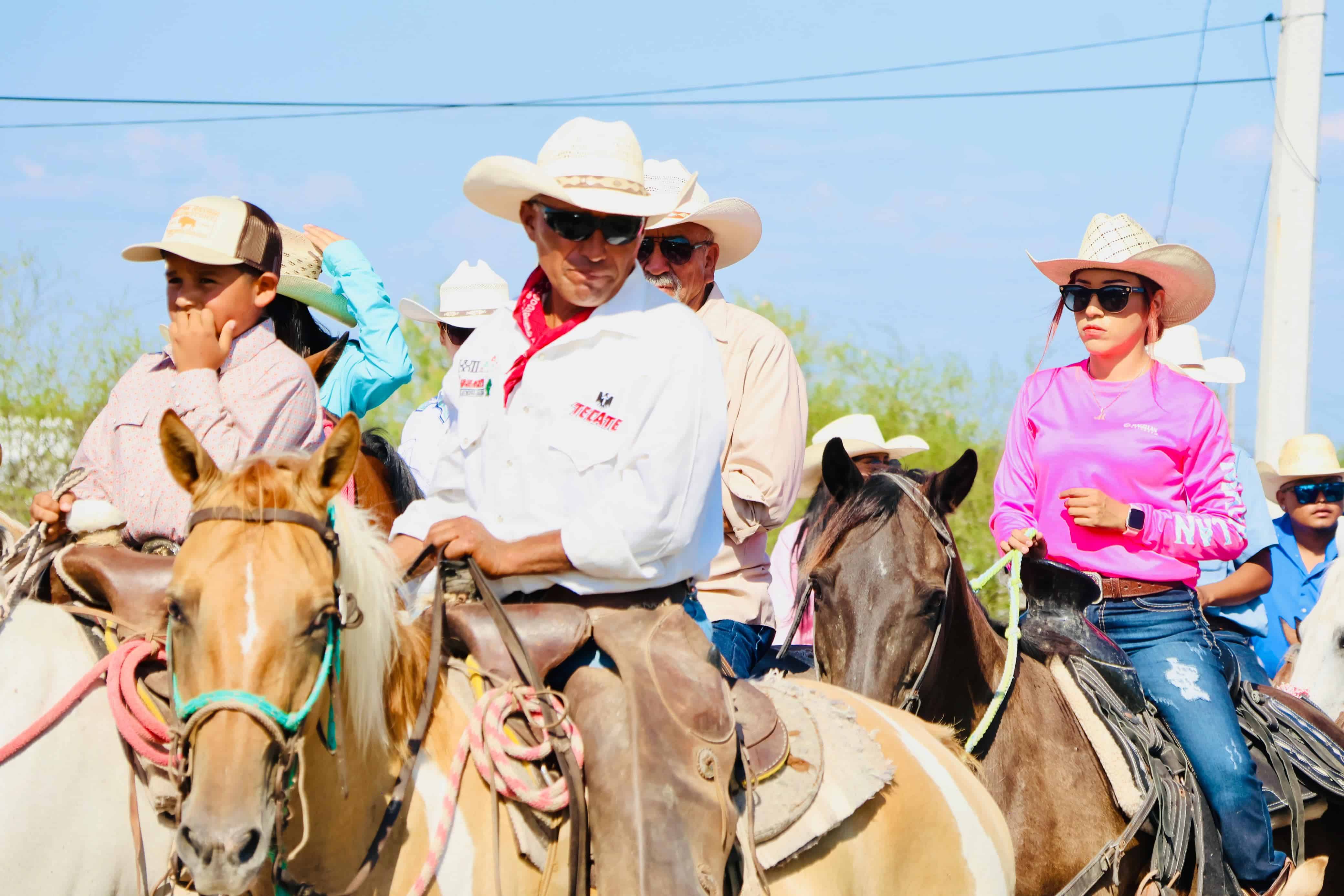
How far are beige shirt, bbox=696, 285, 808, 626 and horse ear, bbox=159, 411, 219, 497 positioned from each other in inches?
95.9

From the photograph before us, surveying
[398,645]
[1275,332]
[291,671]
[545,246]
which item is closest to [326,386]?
[545,246]

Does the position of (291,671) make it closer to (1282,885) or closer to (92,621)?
(92,621)

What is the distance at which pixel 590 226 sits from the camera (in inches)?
136

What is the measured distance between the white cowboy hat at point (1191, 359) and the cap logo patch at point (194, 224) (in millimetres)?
6680

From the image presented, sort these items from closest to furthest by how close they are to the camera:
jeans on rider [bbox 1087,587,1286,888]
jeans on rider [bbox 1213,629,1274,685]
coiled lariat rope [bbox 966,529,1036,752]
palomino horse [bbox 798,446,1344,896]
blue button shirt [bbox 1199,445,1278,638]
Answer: palomino horse [bbox 798,446,1344,896]
coiled lariat rope [bbox 966,529,1036,752]
jeans on rider [bbox 1087,587,1286,888]
jeans on rider [bbox 1213,629,1274,685]
blue button shirt [bbox 1199,445,1278,638]

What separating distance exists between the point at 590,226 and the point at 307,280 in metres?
2.51

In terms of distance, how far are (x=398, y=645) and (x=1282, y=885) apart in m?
3.71

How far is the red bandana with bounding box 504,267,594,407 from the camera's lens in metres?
3.47

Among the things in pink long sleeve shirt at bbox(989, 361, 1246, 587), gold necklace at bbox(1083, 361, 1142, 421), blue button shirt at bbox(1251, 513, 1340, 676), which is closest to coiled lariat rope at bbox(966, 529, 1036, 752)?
pink long sleeve shirt at bbox(989, 361, 1246, 587)

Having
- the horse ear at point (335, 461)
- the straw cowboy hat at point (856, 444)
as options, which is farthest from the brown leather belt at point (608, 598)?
the straw cowboy hat at point (856, 444)

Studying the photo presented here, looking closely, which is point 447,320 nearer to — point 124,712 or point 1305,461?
point 124,712

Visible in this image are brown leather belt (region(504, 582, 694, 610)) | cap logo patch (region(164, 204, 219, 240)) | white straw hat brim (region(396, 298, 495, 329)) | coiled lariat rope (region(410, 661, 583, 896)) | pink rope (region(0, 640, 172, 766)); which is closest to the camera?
coiled lariat rope (region(410, 661, 583, 896))

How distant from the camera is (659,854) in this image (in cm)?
299

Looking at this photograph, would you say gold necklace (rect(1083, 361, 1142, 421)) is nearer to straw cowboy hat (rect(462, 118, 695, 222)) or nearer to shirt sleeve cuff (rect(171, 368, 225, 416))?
straw cowboy hat (rect(462, 118, 695, 222))
